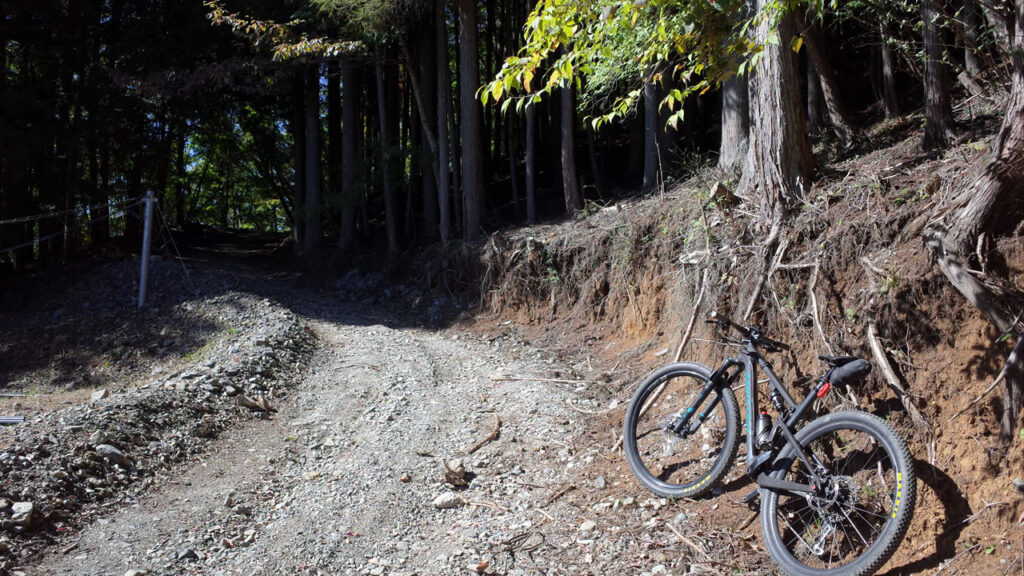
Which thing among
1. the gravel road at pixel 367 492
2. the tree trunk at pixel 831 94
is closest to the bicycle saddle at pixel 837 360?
the gravel road at pixel 367 492

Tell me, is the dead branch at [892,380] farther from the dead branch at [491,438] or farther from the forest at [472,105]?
the dead branch at [491,438]

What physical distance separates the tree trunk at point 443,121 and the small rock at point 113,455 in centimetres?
805

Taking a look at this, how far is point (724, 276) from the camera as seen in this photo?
18.8ft

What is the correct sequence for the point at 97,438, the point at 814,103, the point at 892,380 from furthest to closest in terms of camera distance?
the point at 814,103 < the point at 97,438 < the point at 892,380

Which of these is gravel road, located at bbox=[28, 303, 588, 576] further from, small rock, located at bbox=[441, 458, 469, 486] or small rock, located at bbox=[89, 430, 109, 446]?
small rock, located at bbox=[89, 430, 109, 446]

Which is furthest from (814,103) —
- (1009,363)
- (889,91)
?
(1009,363)

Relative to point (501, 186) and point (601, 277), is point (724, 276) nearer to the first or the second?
point (601, 277)

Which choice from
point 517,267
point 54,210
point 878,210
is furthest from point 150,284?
point 878,210

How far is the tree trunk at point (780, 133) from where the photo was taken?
562 centimetres

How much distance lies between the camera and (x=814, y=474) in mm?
3557

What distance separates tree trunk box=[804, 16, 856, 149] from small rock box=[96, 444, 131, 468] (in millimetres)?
7887

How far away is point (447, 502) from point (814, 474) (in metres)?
2.43

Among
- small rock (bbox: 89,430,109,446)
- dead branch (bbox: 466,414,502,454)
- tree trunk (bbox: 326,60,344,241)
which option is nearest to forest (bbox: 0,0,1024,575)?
small rock (bbox: 89,430,109,446)

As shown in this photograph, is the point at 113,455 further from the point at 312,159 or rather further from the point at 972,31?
the point at 312,159
